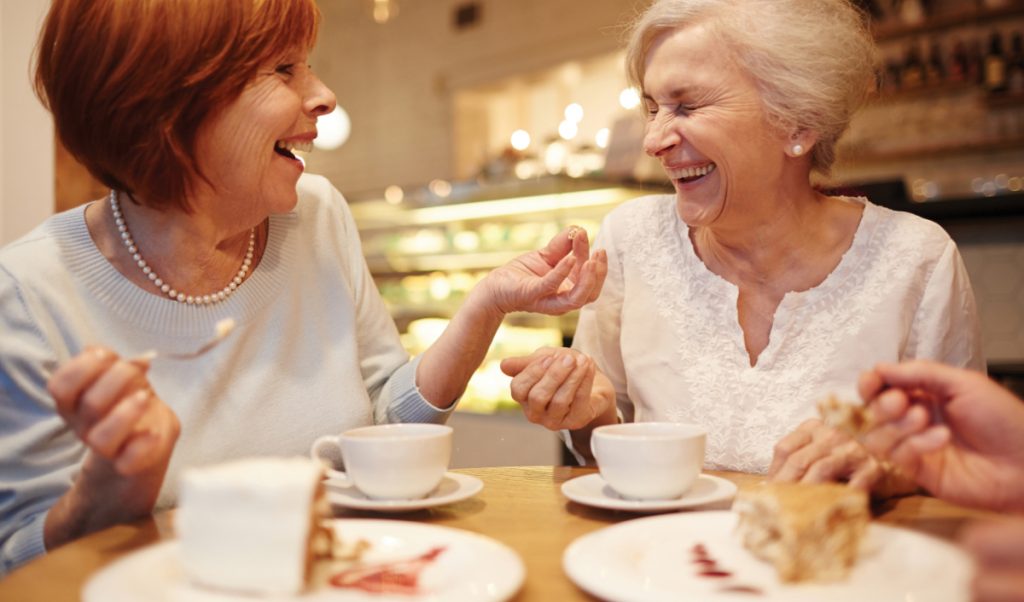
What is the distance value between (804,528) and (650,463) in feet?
0.93

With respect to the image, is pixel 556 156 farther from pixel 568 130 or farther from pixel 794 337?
pixel 794 337

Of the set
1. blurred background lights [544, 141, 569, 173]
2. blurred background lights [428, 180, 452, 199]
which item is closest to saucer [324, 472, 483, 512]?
blurred background lights [428, 180, 452, 199]

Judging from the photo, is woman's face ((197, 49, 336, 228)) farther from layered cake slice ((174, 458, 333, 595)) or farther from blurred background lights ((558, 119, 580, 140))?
blurred background lights ((558, 119, 580, 140))

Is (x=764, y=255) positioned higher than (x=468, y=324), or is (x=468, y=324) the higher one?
(x=764, y=255)

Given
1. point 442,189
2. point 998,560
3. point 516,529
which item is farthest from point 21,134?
point 442,189

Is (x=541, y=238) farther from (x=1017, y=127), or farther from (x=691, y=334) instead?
(x=1017, y=127)

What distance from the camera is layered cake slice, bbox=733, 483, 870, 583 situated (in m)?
0.86

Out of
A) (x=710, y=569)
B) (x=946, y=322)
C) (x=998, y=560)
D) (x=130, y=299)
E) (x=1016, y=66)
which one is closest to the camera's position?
(x=998, y=560)

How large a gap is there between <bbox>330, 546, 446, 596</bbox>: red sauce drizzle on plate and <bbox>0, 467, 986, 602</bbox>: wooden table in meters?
0.11

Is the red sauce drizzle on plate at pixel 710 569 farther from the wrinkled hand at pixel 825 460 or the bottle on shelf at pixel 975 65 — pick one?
the bottle on shelf at pixel 975 65

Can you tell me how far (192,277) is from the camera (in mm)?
1529

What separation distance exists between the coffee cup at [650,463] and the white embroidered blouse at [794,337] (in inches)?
24.2

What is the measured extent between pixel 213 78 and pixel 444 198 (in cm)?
326

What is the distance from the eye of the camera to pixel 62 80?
1374 mm
